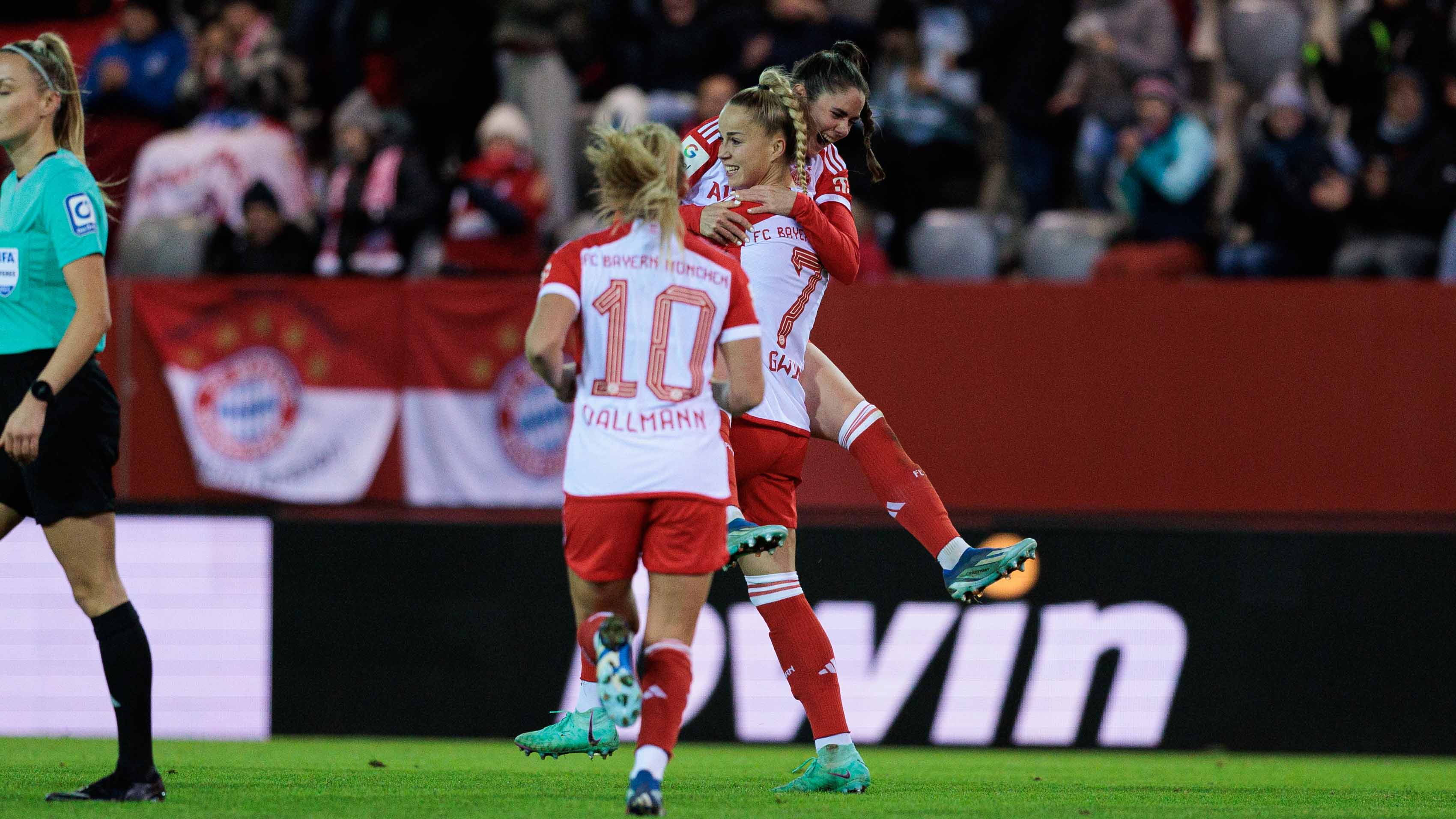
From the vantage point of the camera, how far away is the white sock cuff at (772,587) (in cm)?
602

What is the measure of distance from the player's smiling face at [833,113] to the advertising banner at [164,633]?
4981 millimetres

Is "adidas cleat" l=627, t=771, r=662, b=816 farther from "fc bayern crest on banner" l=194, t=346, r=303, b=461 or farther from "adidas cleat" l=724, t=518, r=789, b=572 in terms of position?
"fc bayern crest on banner" l=194, t=346, r=303, b=461

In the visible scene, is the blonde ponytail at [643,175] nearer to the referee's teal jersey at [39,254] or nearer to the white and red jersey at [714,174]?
the white and red jersey at [714,174]

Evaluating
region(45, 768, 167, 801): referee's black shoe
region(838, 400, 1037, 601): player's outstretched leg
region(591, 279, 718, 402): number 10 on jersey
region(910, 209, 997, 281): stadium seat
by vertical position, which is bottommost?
region(45, 768, 167, 801): referee's black shoe

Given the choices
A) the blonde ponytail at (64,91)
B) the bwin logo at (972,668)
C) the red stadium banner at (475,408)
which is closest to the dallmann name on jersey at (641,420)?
the blonde ponytail at (64,91)

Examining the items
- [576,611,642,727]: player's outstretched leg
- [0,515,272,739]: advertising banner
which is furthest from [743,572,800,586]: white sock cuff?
[0,515,272,739]: advertising banner

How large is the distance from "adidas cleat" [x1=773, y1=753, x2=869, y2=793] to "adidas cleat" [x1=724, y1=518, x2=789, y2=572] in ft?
3.65

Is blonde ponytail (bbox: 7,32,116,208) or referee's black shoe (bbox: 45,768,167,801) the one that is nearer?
referee's black shoe (bbox: 45,768,167,801)

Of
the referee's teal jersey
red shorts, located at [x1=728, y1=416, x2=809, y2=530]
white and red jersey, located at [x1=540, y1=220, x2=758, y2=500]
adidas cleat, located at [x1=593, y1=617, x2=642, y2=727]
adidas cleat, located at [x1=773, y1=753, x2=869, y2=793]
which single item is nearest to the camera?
adidas cleat, located at [x1=593, y1=617, x2=642, y2=727]

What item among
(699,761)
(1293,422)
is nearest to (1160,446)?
(1293,422)

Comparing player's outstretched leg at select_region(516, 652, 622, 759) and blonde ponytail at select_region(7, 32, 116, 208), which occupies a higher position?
blonde ponytail at select_region(7, 32, 116, 208)

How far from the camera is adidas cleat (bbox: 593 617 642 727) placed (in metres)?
4.57

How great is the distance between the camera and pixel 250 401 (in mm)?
10781

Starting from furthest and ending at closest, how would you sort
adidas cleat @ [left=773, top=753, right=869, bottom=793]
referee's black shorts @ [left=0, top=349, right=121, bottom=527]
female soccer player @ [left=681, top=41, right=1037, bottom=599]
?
adidas cleat @ [left=773, top=753, right=869, bottom=793], female soccer player @ [left=681, top=41, right=1037, bottom=599], referee's black shorts @ [left=0, top=349, right=121, bottom=527]
